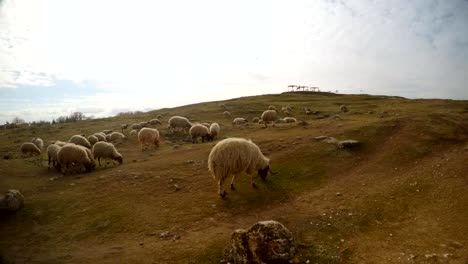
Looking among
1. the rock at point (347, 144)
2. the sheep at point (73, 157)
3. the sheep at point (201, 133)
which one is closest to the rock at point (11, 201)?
the sheep at point (73, 157)

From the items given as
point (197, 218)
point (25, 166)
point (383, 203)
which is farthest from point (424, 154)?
point (25, 166)

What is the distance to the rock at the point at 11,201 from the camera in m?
14.6

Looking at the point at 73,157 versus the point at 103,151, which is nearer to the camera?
the point at 73,157

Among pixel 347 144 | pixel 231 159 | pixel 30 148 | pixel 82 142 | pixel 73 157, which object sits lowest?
pixel 30 148

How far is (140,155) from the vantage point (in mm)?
26547

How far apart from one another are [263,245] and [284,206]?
4.21 m

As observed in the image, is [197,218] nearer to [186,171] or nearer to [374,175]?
[186,171]

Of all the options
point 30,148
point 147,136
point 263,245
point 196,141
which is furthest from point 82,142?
point 263,245

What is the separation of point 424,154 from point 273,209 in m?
9.53

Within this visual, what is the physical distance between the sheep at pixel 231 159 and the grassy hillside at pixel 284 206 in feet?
3.01

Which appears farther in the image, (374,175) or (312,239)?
(374,175)

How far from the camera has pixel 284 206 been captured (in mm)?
13547

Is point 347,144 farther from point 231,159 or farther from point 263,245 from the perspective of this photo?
point 263,245

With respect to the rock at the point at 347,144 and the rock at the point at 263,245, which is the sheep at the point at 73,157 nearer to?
the rock at the point at 263,245
